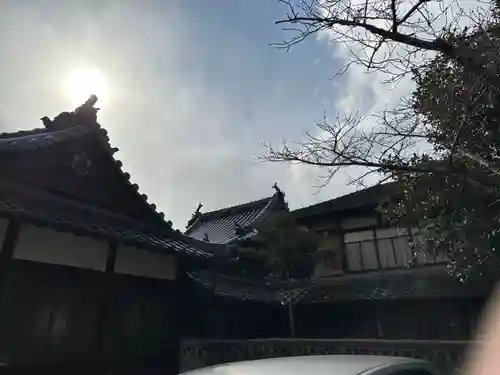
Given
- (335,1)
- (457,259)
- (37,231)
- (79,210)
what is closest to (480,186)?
(457,259)

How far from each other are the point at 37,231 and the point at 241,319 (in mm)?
7500

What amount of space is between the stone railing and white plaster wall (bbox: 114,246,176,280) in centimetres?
174

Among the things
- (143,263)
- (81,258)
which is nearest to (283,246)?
(143,263)

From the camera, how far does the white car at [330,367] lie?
2.67 metres

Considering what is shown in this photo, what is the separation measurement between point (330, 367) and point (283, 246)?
10.0m

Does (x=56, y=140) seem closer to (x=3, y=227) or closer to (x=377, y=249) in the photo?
(x=3, y=227)

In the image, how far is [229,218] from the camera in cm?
2314

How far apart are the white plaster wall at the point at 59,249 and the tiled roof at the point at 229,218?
38.7 feet

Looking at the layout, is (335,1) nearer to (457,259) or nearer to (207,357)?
(457,259)

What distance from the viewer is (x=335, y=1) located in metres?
5.60

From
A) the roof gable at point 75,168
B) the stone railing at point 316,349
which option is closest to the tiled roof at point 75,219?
the roof gable at point 75,168

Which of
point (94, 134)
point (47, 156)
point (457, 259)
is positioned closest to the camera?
point (47, 156)

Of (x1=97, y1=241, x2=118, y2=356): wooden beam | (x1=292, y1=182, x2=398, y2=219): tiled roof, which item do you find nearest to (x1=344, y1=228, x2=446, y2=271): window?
(x1=292, y1=182, x2=398, y2=219): tiled roof

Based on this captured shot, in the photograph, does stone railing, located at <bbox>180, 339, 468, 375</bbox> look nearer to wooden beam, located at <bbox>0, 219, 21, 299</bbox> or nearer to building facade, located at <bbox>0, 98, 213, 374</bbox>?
building facade, located at <bbox>0, 98, 213, 374</bbox>
